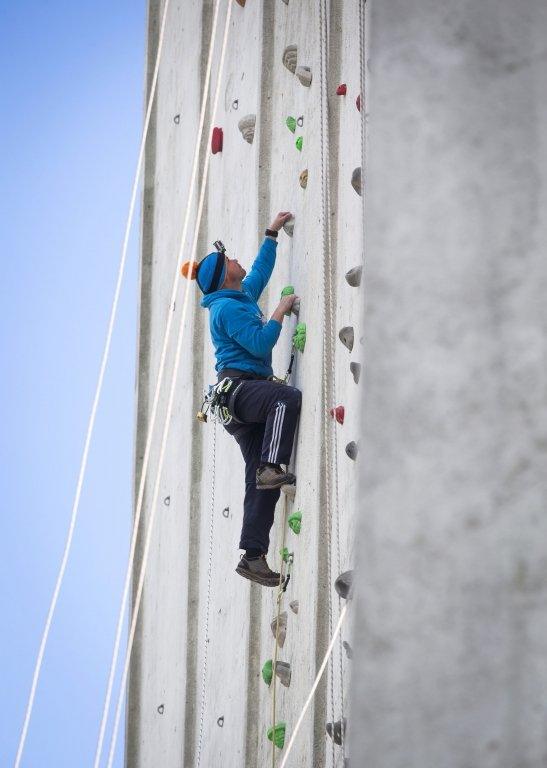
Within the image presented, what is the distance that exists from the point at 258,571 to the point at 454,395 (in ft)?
9.49

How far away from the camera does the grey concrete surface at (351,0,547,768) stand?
0.64m

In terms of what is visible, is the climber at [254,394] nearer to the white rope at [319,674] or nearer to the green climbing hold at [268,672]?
the white rope at [319,674]

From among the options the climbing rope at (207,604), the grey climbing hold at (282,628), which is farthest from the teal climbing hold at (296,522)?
the climbing rope at (207,604)

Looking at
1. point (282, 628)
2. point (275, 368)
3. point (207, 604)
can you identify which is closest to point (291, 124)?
point (275, 368)

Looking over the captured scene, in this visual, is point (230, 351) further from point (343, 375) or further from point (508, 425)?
point (508, 425)

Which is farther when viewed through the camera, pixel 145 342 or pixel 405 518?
pixel 145 342

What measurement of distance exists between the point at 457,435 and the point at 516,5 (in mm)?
293

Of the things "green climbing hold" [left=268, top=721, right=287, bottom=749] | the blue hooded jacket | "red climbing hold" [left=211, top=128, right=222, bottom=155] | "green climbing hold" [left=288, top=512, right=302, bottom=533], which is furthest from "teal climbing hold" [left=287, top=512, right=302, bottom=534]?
"red climbing hold" [left=211, top=128, right=222, bottom=155]

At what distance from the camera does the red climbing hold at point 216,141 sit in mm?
4582

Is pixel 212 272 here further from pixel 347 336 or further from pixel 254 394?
pixel 347 336

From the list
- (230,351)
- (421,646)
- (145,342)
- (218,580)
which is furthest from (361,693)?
(145,342)

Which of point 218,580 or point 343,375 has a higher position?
point 343,375

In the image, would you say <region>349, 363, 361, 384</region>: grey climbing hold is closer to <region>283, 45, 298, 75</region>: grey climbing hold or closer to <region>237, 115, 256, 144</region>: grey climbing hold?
<region>283, 45, 298, 75</region>: grey climbing hold

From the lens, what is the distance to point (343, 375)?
10.7 feet
